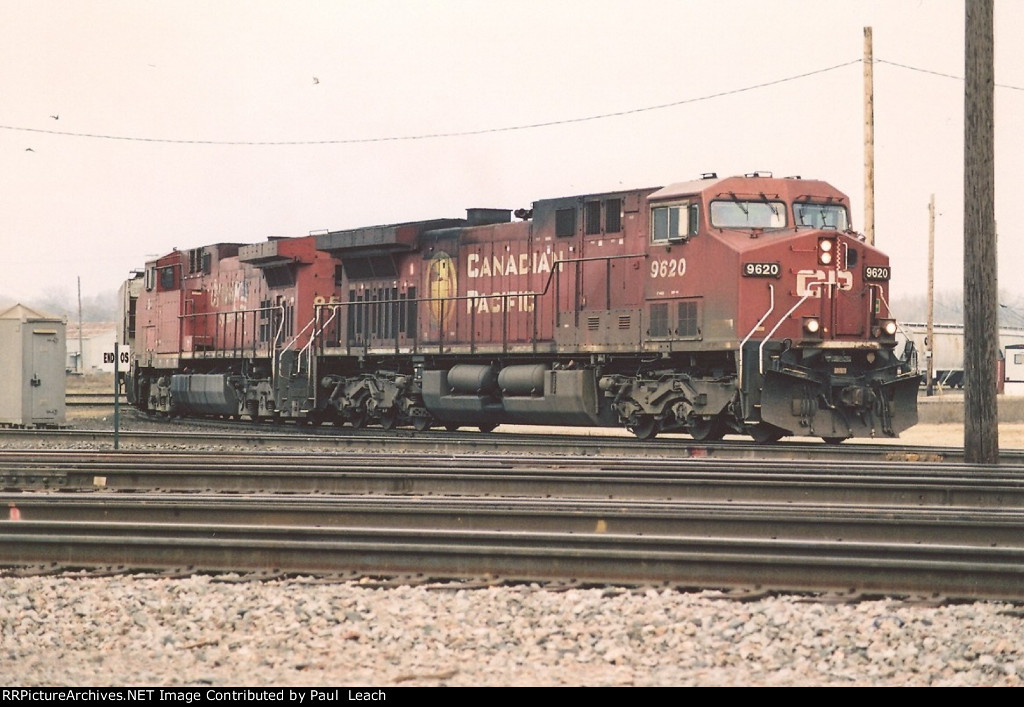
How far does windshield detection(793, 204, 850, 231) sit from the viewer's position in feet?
56.6

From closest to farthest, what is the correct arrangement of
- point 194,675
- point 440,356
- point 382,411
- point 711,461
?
point 194,675 < point 711,461 < point 440,356 < point 382,411

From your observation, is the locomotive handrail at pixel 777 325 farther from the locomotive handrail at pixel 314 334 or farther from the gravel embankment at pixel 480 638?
the locomotive handrail at pixel 314 334

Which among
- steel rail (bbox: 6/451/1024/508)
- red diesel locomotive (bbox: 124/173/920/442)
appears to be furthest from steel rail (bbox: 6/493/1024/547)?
red diesel locomotive (bbox: 124/173/920/442)

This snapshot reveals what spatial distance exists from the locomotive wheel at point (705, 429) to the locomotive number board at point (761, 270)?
6.90 feet

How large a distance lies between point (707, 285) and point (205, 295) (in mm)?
14899

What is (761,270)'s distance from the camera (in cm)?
1658

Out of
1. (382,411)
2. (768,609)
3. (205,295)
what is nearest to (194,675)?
(768,609)

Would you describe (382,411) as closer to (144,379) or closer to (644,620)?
(144,379)

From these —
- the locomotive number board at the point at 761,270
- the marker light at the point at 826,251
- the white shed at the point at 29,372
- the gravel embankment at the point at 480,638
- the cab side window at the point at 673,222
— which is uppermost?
the cab side window at the point at 673,222

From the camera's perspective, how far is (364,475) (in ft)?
41.5

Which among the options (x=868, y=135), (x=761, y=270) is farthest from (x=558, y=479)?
(x=868, y=135)

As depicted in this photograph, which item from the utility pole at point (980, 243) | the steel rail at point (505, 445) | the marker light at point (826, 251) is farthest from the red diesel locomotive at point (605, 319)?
the utility pole at point (980, 243)

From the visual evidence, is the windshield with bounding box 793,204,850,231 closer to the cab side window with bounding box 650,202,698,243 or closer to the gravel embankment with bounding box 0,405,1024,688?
the cab side window with bounding box 650,202,698,243

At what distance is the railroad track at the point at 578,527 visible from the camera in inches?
306
